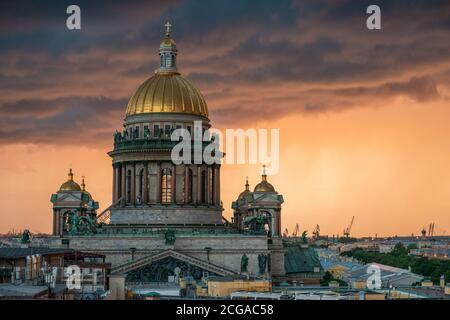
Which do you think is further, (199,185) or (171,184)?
(199,185)

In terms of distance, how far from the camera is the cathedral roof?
488ft

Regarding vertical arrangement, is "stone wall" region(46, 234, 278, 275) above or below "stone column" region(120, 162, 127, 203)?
below

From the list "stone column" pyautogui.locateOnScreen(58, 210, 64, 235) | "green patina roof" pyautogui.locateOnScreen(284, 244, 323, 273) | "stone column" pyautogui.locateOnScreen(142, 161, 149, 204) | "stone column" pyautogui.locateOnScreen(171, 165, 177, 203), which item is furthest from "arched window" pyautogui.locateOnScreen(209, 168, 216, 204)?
"stone column" pyautogui.locateOnScreen(58, 210, 64, 235)

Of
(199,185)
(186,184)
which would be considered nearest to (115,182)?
(186,184)

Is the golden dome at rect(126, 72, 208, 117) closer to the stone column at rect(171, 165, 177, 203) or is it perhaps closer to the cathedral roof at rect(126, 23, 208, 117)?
the cathedral roof at rect(126, 23, 208, 117)

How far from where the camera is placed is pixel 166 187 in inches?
5960

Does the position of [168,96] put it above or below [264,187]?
above

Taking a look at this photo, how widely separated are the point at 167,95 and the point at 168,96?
16 cm

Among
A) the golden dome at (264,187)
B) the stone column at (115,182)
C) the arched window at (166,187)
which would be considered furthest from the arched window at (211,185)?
the stone column at (115,182)

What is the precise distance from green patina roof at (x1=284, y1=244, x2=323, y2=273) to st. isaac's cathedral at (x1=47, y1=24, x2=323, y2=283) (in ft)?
0.40

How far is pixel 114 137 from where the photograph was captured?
155m

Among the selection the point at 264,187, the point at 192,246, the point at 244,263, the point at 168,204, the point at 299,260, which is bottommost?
the point at 244,263

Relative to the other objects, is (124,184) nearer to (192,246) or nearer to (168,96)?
(168,96)

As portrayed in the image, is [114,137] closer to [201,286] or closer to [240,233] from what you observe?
[240,233]
